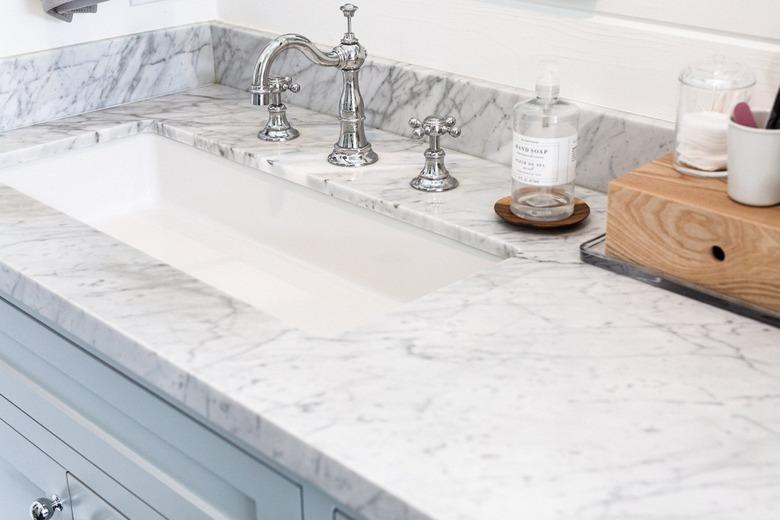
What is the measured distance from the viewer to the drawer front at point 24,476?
1.32 metres

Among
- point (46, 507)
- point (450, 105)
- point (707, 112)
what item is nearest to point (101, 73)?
point (450, 105)

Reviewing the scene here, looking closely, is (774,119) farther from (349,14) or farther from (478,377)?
(349,14)

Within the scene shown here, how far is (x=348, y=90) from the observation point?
56.8 inches

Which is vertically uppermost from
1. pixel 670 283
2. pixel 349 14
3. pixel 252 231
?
pixel 349 14

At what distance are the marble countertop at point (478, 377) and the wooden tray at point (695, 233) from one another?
0.03 meters

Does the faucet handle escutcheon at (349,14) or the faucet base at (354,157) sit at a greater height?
the faucet handle escutcheon at (349,14)

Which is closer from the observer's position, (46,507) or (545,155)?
(545,155)

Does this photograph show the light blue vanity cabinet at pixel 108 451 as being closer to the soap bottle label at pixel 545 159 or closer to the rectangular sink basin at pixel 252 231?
the rectangular sink basin at pixel 252 231

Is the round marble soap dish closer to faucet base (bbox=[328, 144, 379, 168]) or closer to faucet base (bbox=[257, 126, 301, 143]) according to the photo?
faucet base (bbox=[328, 144, 379, 168])

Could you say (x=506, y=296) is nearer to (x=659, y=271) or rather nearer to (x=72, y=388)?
(x=659, y=271)

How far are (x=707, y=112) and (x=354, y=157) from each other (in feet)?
1.69

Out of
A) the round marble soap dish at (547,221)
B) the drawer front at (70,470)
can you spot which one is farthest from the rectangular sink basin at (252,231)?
the drawer front at (70,470)

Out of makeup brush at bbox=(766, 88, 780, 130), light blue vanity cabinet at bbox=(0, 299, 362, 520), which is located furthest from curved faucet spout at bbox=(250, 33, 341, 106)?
makeup brush at bbox=(766, 88, 780, 130)

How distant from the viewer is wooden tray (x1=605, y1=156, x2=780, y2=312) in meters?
0.99
